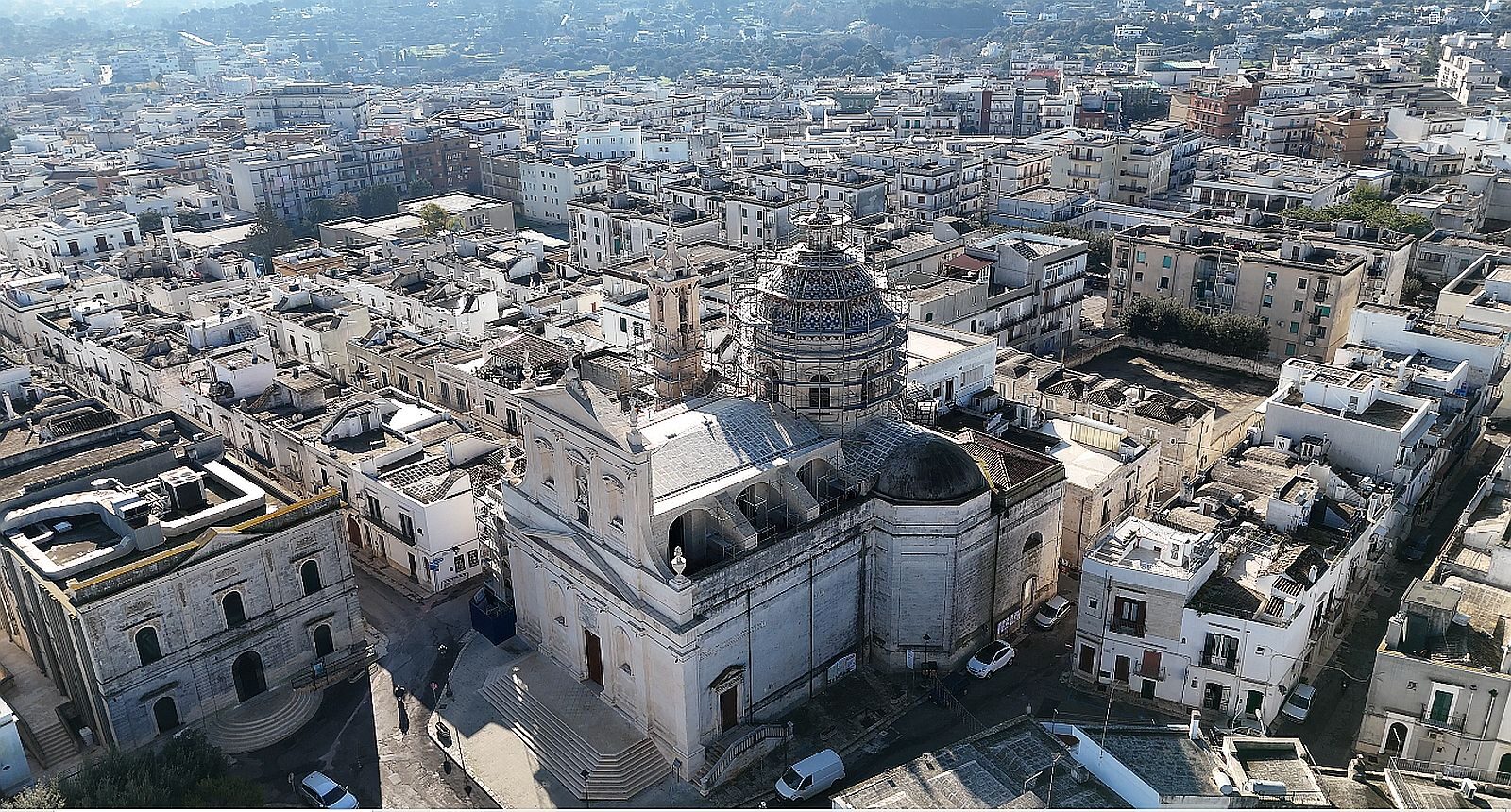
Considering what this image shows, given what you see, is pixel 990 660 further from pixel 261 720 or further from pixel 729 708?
pixel 261 720

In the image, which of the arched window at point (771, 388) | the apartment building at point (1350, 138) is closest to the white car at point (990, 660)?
the arched window at point (771, 388)

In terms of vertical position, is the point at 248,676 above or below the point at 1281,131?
below

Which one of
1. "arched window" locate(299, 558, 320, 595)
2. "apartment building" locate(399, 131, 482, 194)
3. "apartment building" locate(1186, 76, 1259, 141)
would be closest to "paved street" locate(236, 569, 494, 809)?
"arched window" locate(299, 558, 320, 595)

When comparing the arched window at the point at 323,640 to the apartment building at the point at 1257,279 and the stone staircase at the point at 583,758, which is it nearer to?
the stone staircase at the point at 583,758

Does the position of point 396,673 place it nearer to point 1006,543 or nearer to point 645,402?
point 645,402

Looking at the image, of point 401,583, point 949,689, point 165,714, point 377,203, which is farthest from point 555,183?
point 949,689

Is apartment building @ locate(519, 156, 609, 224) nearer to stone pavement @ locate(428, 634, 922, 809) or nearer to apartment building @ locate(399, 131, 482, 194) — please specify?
apartment building @ locate(399, 131, 482, 194)
